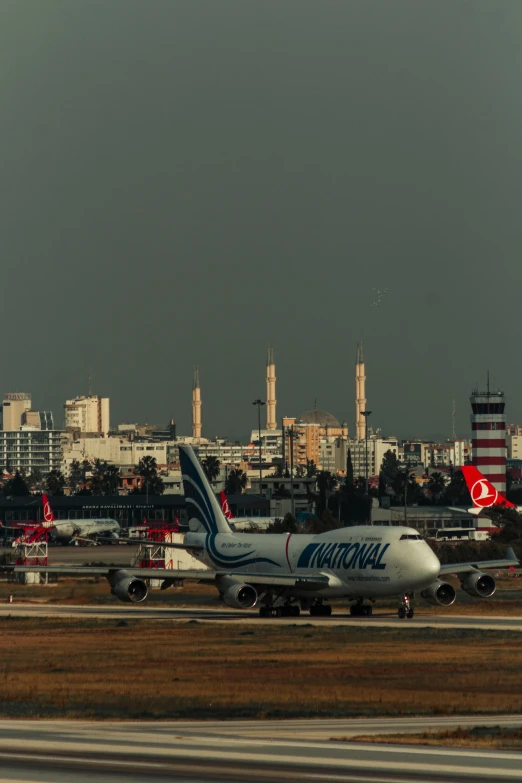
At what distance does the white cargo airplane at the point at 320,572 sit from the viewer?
65.4 meters

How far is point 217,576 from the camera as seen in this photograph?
6956 centimetres

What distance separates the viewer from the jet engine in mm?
69500

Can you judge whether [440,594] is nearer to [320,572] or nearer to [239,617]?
[320,572]

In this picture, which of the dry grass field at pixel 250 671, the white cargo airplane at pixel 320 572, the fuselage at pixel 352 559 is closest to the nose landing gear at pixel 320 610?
the white cargo airplane at pixel 320 572

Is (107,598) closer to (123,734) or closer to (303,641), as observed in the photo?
(303,641)

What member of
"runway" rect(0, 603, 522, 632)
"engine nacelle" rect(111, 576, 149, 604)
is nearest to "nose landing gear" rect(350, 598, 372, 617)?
"runway" rect(0, 603, 522, 632)

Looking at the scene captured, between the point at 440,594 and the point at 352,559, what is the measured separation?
18.4 feet

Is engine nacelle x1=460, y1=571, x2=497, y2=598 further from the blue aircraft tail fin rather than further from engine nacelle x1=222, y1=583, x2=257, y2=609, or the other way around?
the blue aircraft tail fin

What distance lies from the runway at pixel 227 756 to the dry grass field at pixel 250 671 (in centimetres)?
459

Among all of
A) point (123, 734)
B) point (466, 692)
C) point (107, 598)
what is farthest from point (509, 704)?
point (107, 598)

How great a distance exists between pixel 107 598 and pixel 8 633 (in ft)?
80.2

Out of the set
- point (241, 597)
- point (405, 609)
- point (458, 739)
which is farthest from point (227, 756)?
point (241, 597)

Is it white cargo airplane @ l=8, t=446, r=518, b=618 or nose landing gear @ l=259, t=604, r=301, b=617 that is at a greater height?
white cargo airplane @ l=8, t=446, r=518, b=618

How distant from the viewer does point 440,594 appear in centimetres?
6956
